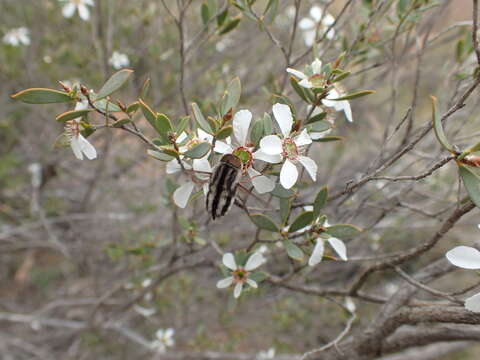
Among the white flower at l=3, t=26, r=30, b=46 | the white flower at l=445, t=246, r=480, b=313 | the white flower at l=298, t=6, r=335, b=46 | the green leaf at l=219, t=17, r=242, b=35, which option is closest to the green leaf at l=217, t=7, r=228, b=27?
the green leaf at l=219, t=17, r=242, b=35

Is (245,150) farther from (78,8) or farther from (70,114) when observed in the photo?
(78,8)

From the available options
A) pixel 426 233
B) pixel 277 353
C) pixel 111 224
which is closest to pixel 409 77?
pixel 426 233

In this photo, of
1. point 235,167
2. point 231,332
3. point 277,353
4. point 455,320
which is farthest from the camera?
point 231,332

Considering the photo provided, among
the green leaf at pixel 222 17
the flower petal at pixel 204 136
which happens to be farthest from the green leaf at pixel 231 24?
the flower petal at pixel 204 136

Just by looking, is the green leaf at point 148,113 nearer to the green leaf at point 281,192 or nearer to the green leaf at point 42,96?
the green leaf at point 42,96

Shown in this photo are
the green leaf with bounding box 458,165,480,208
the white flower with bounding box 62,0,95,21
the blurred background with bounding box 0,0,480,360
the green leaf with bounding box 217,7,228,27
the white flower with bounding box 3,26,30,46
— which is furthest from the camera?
the blurred background with bounding box 0,0,480,360

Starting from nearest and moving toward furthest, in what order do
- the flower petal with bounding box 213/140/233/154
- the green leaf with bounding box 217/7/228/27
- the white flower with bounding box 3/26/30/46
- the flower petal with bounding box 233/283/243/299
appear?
the flower petal with bounding box 213/140/233/154 → the flower petal with bounding box 233/283/243/299 → the green leaf with bounding box 217/7/228/27 → the white flower with bounding box 3/26/30/46

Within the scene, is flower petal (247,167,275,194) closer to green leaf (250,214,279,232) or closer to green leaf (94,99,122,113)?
green leaf (250,214,279,232)

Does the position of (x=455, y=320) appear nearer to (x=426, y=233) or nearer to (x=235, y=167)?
(x=235, y=167)
